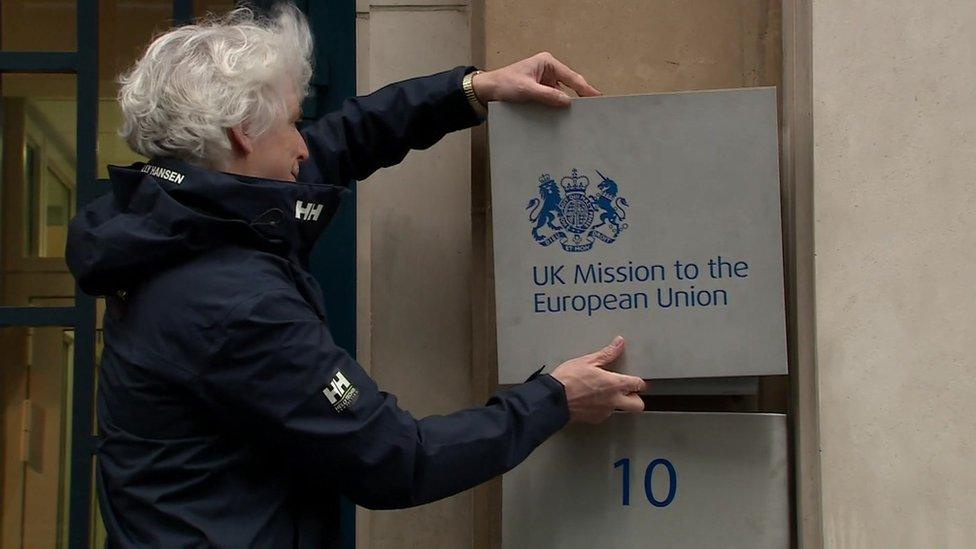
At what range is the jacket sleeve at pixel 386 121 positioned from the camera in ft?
8.23

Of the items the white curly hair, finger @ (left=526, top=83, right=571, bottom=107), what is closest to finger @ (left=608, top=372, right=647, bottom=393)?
finger @ (left=526, top=83, right=571, bottom=107)

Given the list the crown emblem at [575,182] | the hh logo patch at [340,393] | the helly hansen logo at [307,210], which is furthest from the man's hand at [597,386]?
the helly hansen logo at [307,210]

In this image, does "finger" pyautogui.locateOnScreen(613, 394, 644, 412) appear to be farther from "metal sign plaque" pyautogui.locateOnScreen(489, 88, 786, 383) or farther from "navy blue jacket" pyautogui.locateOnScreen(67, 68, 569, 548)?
"navy blue jacket" pyautogui.locateOnScreen(67, 68, 569, 548)

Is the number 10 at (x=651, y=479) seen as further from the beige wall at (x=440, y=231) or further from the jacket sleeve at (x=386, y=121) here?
the jacket sleeve at (x=386, y=121)

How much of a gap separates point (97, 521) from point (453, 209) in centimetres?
106

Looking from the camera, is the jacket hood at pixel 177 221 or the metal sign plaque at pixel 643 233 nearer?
the jacket hood at pixel 177 221

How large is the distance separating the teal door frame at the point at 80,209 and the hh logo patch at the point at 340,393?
2.88ft

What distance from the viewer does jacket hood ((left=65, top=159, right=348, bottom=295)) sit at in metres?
1.97

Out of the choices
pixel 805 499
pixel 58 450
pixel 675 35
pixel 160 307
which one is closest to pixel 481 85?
pixel 675 35

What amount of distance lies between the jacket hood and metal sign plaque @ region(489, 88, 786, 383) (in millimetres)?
445

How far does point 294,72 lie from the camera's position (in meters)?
2.20

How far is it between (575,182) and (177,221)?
726mm

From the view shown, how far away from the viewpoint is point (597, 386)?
223 cm

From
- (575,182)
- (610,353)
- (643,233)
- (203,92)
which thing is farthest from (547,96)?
(203,92)
